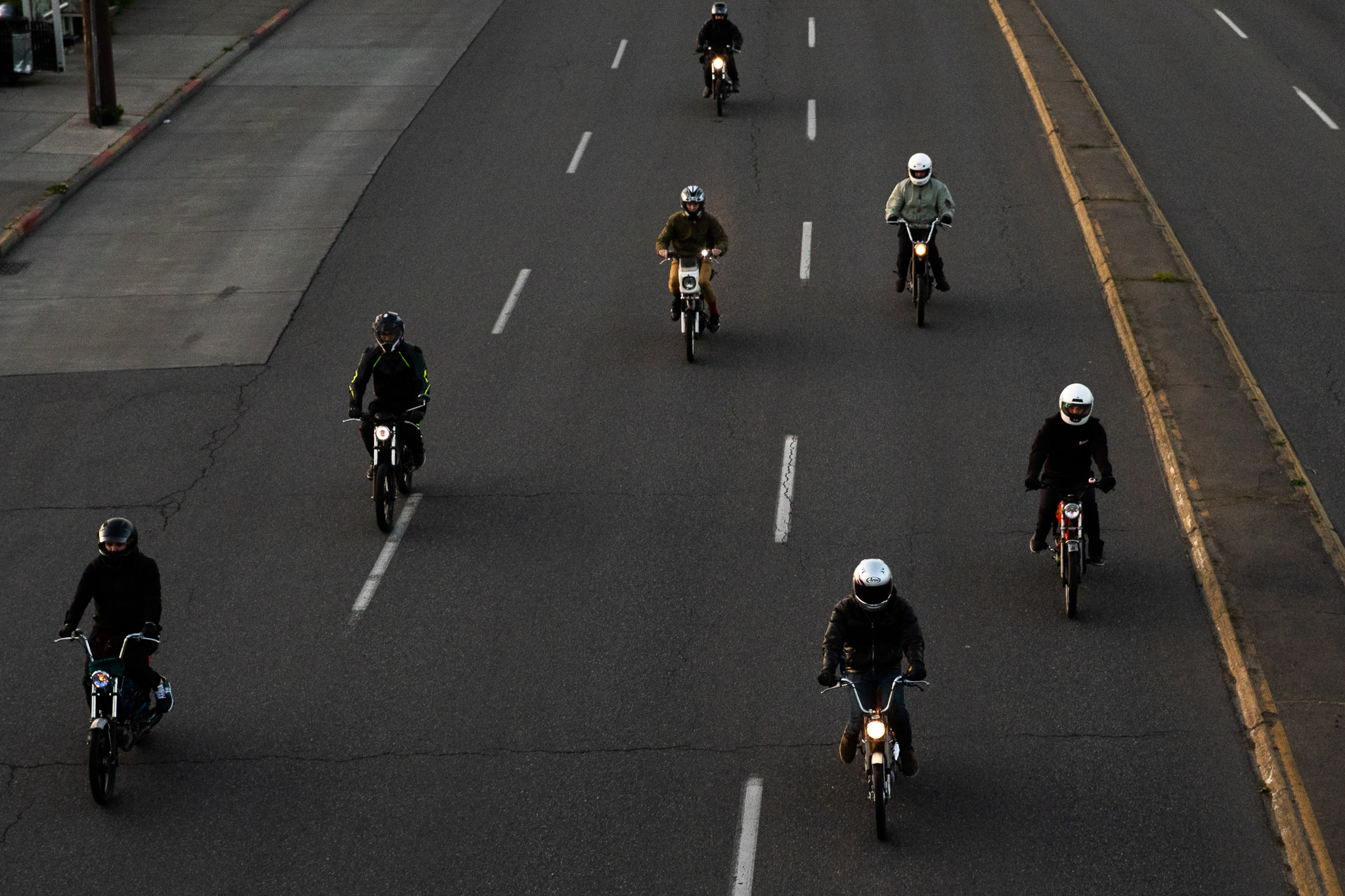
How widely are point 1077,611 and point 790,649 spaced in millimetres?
2413

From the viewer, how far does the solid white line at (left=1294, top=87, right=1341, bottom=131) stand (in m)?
27.4

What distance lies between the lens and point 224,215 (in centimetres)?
2355

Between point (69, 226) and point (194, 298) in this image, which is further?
point (69, 226)

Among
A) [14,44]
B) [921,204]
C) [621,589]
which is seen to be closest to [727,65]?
[921,204]

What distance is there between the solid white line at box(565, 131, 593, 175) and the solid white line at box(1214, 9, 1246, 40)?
15773mm

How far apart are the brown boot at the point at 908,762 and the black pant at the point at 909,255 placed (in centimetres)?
975

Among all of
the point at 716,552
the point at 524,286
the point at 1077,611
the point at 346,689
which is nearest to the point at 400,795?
the point at 346,689

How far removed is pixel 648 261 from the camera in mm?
21375

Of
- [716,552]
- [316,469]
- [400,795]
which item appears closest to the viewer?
[400,795]

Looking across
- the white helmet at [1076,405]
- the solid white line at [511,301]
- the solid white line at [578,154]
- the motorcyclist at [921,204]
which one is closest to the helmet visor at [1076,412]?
the white helmet at [1076,405]

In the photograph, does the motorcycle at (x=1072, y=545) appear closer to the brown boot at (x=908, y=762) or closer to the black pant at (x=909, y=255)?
the brown boot at (x=908, y=762)

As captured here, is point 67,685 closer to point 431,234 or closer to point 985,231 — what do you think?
point 431,234

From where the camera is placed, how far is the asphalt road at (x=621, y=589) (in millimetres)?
9758

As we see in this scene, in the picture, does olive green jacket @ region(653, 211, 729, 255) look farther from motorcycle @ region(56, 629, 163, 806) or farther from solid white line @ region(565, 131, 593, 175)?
motorcycle @ region(56, 629, 163, 806)
